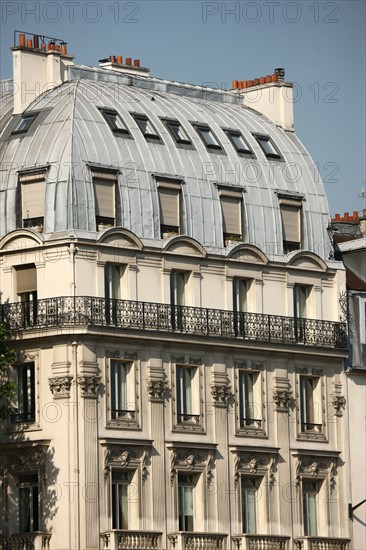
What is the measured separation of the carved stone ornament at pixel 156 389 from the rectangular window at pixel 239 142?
34.1 ft

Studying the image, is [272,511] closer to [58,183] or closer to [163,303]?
[163,303]

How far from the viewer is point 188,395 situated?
270 feet

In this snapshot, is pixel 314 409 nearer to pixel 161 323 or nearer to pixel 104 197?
pixel 161 323

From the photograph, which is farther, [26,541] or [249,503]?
[249,503]

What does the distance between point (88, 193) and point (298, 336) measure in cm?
1059

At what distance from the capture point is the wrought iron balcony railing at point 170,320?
79.0 m

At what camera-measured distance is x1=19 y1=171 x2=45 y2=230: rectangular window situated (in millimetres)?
80625

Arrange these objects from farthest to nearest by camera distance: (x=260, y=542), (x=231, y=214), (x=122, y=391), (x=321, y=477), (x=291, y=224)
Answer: (x=291, y=224)
(x=321, y=477)
(x=231, y=214)
(x=260, y=542)
(x=122, y=391)

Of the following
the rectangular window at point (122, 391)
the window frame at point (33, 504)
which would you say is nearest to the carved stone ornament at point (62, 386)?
the rectangular window at point (122, 391)

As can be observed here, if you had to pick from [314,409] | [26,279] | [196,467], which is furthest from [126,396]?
[314,409]

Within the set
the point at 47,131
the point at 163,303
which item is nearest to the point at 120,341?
the point at 163,303

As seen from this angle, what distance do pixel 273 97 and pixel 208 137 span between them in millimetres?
6255

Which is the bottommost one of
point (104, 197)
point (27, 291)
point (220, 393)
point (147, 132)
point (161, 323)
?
point (220, 393)

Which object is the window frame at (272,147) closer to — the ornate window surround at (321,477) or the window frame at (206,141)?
the window frame at (206,141)
